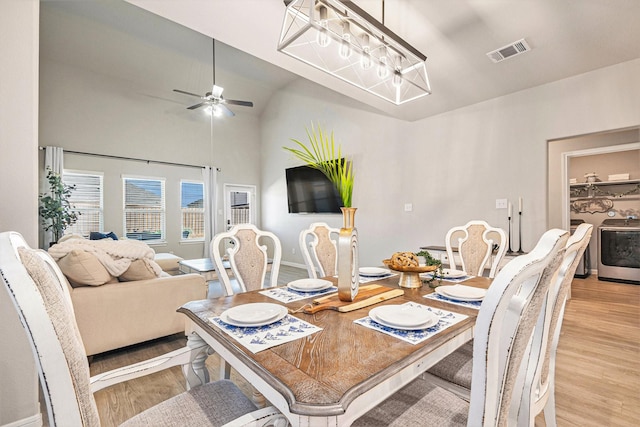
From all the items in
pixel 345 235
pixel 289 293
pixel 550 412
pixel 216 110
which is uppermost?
pixel 216 110

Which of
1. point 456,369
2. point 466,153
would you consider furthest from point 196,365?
point 466,153

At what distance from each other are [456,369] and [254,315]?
0.91 metres

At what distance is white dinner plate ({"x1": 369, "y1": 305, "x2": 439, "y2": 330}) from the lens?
1032 millimetres

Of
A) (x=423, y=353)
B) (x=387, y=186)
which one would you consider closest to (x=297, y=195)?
(x=387, y=186)

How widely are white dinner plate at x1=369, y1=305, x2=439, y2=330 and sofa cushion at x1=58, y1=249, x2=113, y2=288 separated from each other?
2.19 meters

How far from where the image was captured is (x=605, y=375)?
2.07 m

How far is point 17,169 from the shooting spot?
1.55 m

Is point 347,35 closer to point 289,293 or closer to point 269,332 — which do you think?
point 289,293

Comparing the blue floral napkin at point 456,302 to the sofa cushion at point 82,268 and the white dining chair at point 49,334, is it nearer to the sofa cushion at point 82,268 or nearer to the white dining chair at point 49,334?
the white dining chair at point 49,334

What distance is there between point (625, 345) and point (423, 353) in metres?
2.82

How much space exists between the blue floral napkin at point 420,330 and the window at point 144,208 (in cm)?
656

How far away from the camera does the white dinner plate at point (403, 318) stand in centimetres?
103

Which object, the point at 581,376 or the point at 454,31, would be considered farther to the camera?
the point at 454,31

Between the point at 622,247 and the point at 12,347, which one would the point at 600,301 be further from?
the point at 12,347
